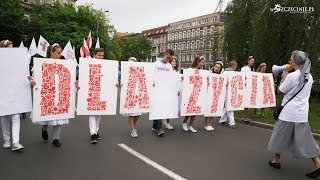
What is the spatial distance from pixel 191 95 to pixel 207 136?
3.93 feet

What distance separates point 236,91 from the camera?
11219 millimetres

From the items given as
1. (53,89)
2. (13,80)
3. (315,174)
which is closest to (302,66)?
(315,174)

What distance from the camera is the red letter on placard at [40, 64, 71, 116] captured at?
7380 millimetres

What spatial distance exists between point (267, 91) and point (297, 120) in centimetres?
632

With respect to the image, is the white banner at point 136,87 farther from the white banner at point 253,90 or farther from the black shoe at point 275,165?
the white banner at point 253,90

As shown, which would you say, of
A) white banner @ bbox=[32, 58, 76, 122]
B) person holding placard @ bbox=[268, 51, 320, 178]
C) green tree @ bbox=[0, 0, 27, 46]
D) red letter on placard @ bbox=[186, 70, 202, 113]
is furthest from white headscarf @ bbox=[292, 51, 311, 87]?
green tree @ bbox=[0, 0, 27, 46]

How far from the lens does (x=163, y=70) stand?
915 cm

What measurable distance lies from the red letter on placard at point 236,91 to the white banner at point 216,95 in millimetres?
379

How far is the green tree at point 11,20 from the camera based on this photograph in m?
45.1

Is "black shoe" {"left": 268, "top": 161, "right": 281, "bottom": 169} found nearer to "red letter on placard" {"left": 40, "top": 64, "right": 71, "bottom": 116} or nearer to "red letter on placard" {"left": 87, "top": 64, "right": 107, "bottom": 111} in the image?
"red letter on placard" {"left": 87, "top": 64, "right": 107, "bottom": 111}

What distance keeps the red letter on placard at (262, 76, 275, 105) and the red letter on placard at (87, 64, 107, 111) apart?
6.27 metres

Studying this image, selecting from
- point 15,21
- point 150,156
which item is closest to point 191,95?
point 150,156
